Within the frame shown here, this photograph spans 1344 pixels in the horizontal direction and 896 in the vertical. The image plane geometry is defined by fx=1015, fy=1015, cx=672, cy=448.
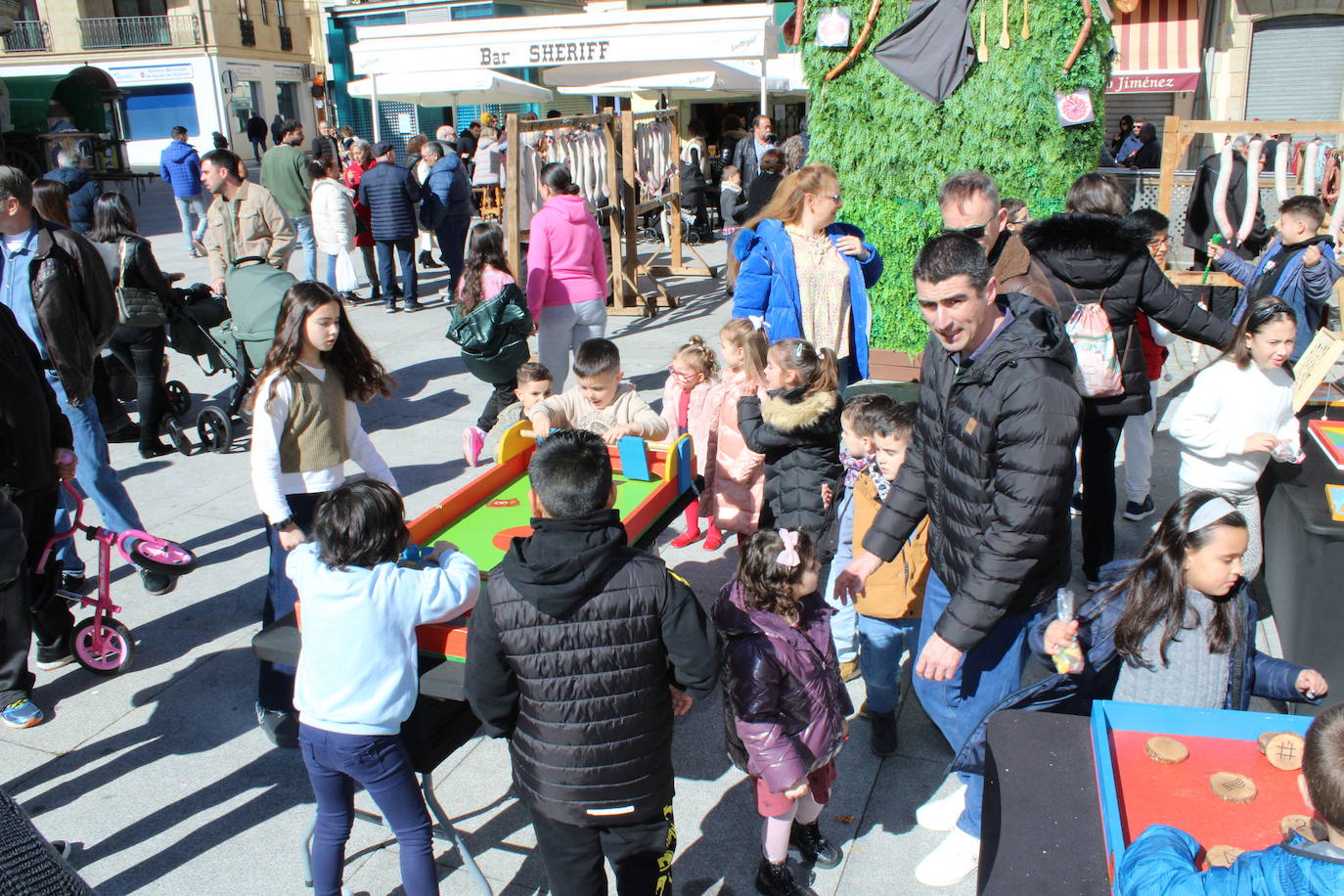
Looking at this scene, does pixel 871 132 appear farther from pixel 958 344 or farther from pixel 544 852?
pixel 544 852

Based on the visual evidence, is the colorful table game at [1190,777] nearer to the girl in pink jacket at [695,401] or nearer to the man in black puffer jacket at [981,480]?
the man in black puffer jacket at [981,480]

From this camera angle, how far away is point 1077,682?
290cm

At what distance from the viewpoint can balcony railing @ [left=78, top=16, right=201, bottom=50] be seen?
133 ft

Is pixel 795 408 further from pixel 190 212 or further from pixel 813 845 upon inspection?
pixel 190 212

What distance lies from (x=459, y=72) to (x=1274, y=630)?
42.4ft

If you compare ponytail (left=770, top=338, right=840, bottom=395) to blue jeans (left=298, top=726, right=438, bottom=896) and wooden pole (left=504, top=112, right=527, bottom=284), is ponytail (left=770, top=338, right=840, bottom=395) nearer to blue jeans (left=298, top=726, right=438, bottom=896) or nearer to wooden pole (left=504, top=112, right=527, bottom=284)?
blue jeans (left=298, top=726, right=438, bottom=896)

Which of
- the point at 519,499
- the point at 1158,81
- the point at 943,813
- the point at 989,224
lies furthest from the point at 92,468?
the point at 1158,81

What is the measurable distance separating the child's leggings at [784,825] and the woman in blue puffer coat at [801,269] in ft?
8.95

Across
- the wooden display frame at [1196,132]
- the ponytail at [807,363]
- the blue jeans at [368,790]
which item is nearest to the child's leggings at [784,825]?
the blue jeans at [368,790]

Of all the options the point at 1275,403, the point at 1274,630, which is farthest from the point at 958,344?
the point at 1274,630

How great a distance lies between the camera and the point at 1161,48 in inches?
706

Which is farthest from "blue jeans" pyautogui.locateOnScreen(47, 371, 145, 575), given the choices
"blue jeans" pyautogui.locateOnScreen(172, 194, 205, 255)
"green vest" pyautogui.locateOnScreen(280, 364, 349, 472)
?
"blue jeans" pyautogui.locateOnScreen(172, 194, 205, 255)

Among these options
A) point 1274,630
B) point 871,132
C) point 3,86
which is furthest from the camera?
point 3,86

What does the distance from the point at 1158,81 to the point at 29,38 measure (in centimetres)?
4234
